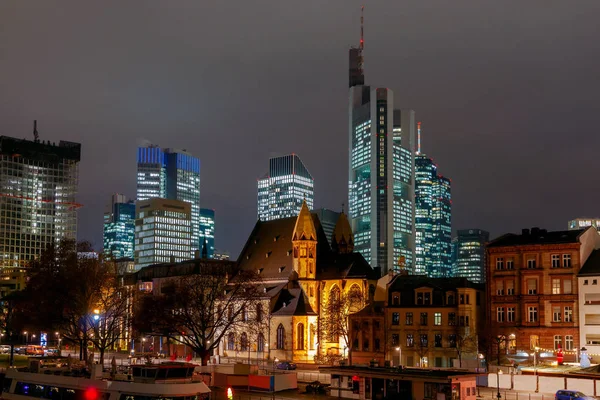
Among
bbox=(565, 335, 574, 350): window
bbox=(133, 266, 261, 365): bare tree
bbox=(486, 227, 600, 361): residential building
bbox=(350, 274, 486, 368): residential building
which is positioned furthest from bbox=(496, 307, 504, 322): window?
bbox=(133, 266, 261, 365): bare tree

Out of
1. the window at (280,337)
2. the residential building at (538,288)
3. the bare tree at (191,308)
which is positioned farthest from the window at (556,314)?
the window at (280,337)

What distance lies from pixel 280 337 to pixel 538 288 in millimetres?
51376

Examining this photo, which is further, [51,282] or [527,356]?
[51,282]

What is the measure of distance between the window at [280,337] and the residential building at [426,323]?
2270 centimetres

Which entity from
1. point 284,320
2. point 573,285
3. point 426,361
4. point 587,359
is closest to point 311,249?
point 284,320

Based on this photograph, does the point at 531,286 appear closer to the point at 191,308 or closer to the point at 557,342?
the point at 557,342

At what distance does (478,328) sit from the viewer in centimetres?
10425

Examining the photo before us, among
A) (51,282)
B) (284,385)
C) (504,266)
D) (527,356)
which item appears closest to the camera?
(284,385)

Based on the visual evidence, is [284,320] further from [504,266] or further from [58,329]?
[504,266]

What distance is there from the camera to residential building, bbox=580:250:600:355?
91.4 metres

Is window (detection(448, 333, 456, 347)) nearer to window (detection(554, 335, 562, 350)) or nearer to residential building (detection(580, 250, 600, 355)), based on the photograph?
window (detection(554, 335, 562, 350))

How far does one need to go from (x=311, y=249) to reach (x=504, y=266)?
51535mm

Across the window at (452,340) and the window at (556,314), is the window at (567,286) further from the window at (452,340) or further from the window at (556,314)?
the window at (452,340)

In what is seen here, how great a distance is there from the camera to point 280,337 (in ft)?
444
